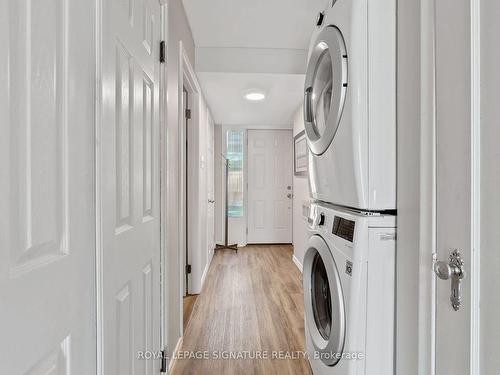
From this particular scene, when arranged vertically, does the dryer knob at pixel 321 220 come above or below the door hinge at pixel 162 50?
below

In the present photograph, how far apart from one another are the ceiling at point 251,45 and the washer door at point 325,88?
971 mm

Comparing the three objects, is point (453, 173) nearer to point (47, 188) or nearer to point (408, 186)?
point (408, 186)

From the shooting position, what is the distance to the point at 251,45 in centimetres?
261

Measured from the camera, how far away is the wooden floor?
178 centimetres

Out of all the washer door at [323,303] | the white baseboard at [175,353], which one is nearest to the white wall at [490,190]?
the washer door at [323,303]

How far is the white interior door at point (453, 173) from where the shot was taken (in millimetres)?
636

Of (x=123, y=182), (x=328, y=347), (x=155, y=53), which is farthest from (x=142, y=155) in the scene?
(x=328, y=347)

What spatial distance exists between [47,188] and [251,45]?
2.43 m

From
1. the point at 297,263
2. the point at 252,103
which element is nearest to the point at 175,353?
the point at 297,263

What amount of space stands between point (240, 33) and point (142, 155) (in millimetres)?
1730

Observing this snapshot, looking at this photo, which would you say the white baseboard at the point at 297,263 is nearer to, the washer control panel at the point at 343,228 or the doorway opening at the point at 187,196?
the doorway opening at the point at 187,196

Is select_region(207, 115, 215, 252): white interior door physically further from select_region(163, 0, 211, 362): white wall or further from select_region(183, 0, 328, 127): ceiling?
select_region(163, 0, 211, 362): white wall

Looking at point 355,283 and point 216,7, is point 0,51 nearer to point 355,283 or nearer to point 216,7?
point 355,283

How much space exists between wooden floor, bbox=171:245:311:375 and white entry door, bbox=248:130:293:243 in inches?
56.7
